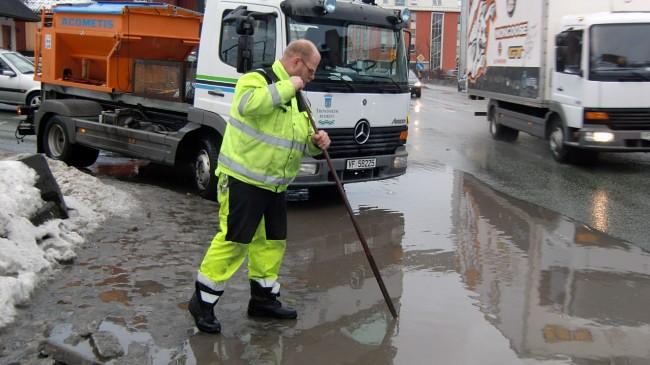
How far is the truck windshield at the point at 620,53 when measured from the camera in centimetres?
1088

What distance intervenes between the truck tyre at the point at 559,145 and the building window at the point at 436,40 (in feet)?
289

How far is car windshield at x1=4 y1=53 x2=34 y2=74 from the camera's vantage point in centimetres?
1830

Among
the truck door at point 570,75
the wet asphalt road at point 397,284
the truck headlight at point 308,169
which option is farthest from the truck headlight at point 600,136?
the truck headlight at point 308,169

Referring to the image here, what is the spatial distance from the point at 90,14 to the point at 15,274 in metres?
6.79

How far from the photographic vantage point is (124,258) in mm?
6004

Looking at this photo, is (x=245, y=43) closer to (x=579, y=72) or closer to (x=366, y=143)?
(x=366, y=143)

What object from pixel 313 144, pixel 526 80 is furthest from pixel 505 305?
pixel 526 80

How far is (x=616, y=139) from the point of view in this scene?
1105 centimetres

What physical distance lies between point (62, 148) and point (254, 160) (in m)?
7.55

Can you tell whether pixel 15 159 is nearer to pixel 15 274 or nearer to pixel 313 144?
pixel 15 274

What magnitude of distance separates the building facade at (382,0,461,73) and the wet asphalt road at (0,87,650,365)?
91.5m

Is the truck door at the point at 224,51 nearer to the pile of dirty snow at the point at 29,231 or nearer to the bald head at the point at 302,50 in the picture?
the pile of dirty snow at the point at 29,231

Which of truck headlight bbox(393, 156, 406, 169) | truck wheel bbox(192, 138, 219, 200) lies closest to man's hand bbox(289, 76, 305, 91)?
truck wheel bbox(192, 138, 219, 200)

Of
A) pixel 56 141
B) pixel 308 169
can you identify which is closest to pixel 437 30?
pixel 56 141
